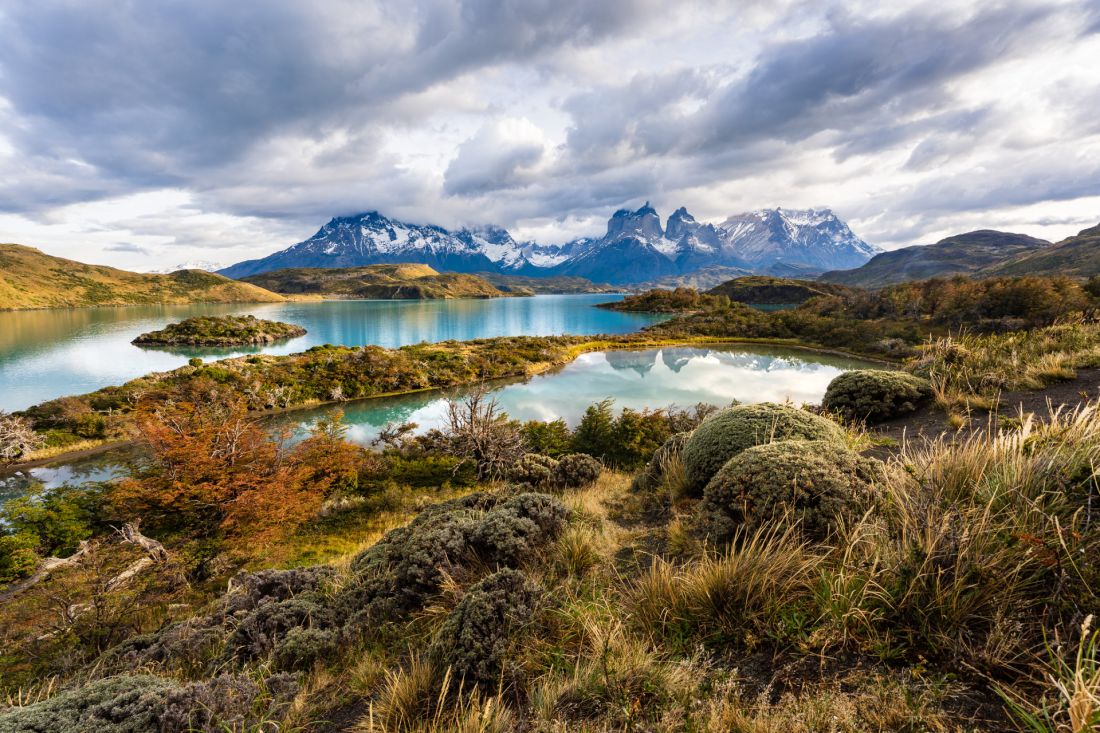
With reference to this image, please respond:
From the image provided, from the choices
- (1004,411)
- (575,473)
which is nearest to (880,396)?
(1004,411)

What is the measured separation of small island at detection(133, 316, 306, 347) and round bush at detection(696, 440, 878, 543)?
226 ft

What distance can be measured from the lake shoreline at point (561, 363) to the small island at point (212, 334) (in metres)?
40.0

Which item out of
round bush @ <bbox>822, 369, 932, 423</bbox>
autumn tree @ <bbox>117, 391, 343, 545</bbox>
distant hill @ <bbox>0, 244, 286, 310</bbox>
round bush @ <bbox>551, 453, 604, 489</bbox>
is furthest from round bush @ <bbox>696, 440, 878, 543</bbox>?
distant hill @ <bbox>0, 244, 286, 310</bbox>

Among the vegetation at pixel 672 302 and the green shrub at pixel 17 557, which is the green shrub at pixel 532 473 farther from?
the vegetation at pixel 672 302

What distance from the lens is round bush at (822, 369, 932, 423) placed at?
10.9 meters

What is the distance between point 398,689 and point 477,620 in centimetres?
75

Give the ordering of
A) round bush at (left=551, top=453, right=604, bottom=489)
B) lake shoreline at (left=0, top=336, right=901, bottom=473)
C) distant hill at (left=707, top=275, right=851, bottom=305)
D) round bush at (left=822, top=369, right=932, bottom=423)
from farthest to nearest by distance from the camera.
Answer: distant hill at (left=707, top=275, right=851, bottom=305) < lake shoreline at (left=0, top=336, right=901, bottom=473) < round bush at (left=551, top=453, right=604, bottom=489) < round bush at (left=822, top=369, right=932, bottom=423)

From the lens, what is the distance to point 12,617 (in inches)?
319

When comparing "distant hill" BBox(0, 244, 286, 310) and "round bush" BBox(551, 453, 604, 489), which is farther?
"distant hill" BBox(0, 244, 286, 310)

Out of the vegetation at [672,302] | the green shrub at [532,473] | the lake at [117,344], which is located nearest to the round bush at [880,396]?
the green shrub at [532,473]

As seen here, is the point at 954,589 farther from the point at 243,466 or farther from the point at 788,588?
the point at 243,466

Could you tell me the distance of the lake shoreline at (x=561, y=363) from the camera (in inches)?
752

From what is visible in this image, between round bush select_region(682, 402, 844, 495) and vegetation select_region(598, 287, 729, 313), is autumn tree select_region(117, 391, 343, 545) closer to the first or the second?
round bush select_region(682, 402, 844, 495)

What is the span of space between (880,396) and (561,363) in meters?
33.5
